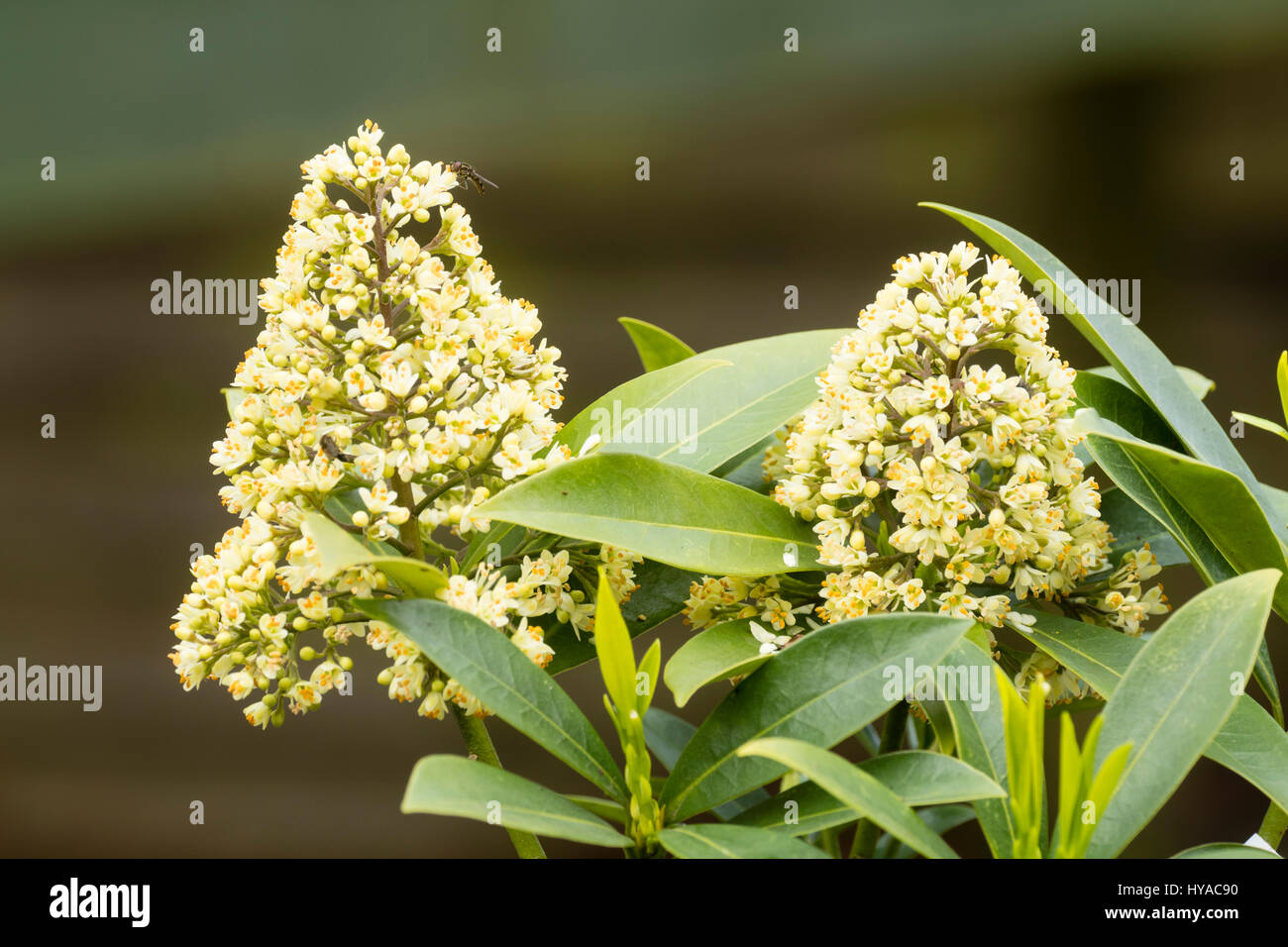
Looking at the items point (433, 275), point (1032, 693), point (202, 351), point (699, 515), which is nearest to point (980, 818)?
point (1032, 693)

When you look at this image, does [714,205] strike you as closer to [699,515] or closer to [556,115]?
[556,115]

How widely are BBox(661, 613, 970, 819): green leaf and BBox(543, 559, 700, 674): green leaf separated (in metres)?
0.15

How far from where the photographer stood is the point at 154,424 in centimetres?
255

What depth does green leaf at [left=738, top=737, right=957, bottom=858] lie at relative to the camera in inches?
20.1

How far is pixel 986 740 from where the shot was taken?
632mm

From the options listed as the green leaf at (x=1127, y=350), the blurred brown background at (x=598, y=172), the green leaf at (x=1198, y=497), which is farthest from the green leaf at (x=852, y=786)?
the blurred brown background at (x=598, y=172)

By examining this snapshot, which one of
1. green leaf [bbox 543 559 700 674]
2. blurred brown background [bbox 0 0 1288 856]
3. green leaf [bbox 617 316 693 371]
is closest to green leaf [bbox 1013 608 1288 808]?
green leaf [bbox 543 559 700 674]

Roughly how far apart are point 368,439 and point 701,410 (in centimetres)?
23

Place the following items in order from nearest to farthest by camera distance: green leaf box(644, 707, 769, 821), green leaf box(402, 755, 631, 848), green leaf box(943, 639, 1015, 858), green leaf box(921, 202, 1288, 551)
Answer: green leaf box(402, 755, 631, 848) → green leaf box(943, 639, 1015, 858) → green leaf box(921, 202, 1288, 551) → green leaf box(644, 707, 769, 821)

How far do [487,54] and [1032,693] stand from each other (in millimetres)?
2147

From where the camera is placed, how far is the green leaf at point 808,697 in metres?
0.57

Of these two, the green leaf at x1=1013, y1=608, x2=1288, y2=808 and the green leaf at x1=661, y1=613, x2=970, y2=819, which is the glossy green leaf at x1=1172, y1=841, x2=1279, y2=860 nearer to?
the green leaf at x1=1013, y1=608, x2=1288, y2=808

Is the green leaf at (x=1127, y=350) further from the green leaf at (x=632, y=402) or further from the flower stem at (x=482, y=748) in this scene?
the flower stem at (x=482, y=748)
